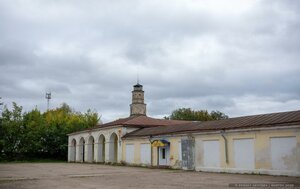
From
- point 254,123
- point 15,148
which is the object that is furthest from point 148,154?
point 15,148

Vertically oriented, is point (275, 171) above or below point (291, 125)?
below

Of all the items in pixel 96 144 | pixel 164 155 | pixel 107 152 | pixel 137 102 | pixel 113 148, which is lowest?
pixel 164 155

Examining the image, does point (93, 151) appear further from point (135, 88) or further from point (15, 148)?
point (135, 88)

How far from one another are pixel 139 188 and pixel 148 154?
59.6 ft

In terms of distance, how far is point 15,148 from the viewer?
156 ft

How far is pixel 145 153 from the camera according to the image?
3288 centimetres

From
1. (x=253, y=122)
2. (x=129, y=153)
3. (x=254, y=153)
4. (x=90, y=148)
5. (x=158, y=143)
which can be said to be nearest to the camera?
(x=254, y=153)

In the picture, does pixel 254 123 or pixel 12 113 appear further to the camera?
pixel 12 113

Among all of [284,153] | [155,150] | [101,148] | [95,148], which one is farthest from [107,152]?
[284,153]

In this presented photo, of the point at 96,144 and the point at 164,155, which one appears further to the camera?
the point at 96,144

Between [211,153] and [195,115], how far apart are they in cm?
4750

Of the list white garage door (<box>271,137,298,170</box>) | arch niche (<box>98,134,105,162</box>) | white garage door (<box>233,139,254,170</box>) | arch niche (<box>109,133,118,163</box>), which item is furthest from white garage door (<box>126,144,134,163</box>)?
white garage door (<box>271,137,298,170</box>)

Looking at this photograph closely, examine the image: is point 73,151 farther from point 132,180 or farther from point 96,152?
point 132,180

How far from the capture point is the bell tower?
5444 centimetres
